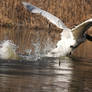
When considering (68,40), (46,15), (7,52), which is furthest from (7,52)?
(68,40)

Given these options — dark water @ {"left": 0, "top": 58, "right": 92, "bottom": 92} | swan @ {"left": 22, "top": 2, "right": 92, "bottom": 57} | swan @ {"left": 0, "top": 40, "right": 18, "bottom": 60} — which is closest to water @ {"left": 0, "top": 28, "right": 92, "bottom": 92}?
dark water @ {"left": 0, "top": 58, "right": 92, "bottom": 92}

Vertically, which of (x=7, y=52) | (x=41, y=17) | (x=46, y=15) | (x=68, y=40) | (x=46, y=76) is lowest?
(x=46, y=76)

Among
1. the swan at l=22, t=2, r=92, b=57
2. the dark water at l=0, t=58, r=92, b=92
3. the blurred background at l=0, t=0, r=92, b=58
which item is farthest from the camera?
the blurred background at l=0, t=0, r=92, b=58

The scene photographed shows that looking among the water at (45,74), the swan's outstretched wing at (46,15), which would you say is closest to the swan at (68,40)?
the water at (45,74)

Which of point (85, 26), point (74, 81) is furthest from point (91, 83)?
point (85, 26)

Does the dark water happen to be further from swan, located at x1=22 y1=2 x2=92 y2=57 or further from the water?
swan, located at x1=22 y1=2 x2=92 y2=57

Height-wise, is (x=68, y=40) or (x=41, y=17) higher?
(x=41, y=17)

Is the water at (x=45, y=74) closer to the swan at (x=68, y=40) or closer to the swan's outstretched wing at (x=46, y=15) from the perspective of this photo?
the swan at (x=68, y=40)

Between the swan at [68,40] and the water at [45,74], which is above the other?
the swan at [68,40]

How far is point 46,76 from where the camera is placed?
A: 1238 cm

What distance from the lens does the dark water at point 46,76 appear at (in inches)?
416

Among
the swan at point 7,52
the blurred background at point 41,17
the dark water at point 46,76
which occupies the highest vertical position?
the blurred background at point 41,17

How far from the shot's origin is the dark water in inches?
416

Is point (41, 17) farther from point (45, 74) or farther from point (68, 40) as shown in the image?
point (45, 74)
